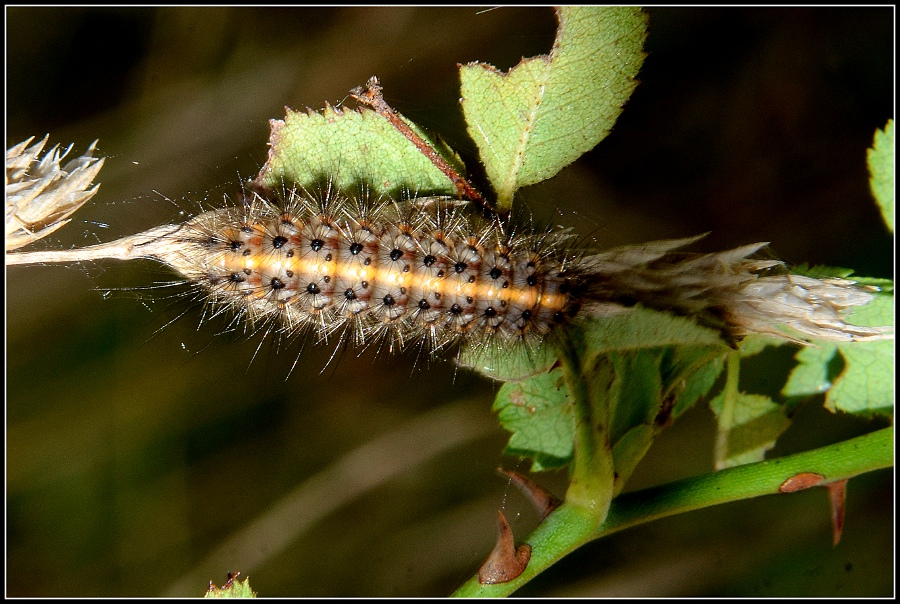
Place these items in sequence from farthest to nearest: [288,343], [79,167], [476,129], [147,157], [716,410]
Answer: [147,157] < [288,343] < [716,410] < [79,167] < [476,129]

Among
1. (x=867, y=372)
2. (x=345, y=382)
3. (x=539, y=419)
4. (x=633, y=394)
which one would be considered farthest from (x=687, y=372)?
(x=345, y=382)

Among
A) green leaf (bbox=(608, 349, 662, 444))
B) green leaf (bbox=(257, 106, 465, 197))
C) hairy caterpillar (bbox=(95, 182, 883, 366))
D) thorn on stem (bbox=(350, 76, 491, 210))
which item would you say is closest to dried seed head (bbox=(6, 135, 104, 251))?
hairy caterpillar (bbox=(95, 182, 883, 366))

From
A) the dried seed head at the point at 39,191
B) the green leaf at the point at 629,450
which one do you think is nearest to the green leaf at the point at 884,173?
the green leaf at the point at 629,450

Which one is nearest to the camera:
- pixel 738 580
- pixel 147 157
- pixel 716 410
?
pixel 716 410

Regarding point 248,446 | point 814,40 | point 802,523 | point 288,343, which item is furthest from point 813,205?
point 248,446

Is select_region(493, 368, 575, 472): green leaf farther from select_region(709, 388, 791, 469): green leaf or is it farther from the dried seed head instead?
the dried seed head

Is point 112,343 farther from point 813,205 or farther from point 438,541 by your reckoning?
point 813,205

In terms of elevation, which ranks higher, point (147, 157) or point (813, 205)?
point (147, 157)
